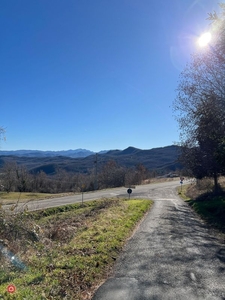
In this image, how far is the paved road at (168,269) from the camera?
511 cm

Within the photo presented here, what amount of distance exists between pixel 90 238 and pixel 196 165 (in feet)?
57.3

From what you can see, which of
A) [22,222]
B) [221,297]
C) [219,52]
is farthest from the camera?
[219,52]

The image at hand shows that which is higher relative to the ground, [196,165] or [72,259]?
[196,165]

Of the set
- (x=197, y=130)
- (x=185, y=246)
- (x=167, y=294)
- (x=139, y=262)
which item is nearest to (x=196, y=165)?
(x=197, y=130)

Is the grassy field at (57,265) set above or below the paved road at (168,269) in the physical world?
above

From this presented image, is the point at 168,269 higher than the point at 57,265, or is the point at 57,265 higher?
the point at 57,265

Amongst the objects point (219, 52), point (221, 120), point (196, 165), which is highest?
point (219, 52)

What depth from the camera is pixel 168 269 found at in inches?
253

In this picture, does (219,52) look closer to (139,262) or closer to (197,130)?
(197,130)

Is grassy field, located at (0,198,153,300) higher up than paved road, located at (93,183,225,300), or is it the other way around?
grassy field, located at (0,198,153,300)

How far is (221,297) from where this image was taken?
4.99m

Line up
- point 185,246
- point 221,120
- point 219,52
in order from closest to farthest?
point 185,246, point 219,52, point 221,120

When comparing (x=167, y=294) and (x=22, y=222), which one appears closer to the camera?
(x=167, y=294)

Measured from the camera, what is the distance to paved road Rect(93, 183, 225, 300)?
511 centimetres
